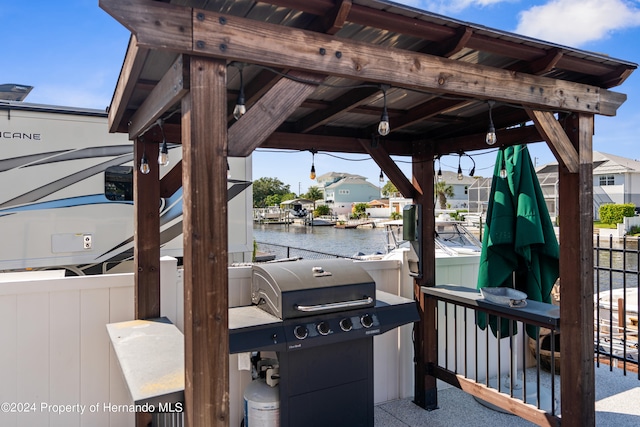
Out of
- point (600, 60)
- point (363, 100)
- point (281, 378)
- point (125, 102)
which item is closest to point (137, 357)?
point (281, 378)

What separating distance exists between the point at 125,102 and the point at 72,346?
4.77ft

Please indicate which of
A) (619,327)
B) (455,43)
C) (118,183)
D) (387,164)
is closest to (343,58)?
(455,43)

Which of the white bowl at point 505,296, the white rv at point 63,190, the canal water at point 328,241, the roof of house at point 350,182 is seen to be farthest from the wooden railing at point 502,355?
the roof of house at point 350,182

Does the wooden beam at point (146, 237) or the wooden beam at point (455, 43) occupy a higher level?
the wooden beam at point (455, 43)

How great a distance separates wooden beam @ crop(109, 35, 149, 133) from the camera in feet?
5.80

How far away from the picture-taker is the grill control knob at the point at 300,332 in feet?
7.24

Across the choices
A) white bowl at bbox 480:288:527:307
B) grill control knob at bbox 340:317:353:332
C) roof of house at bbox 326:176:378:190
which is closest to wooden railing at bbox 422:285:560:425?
white bowl at bbox 480:288:527:307

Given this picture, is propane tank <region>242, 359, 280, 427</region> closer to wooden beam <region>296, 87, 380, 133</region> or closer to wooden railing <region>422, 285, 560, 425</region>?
wooden railing <region>422, 285, 560, 425</region>

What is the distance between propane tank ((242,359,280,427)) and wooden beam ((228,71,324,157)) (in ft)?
4.69

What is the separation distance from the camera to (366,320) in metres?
2.42

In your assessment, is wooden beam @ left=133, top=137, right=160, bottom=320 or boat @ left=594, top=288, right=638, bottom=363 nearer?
wooden beam @ left=133, top=137, right=160, bottom=320

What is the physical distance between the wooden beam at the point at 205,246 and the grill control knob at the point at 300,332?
67cm

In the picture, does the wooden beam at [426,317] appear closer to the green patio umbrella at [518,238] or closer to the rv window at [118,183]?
the green patio umbrella at [518,238]

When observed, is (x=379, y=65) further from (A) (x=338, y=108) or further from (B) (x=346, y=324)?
(B) (x=346, y=324)
